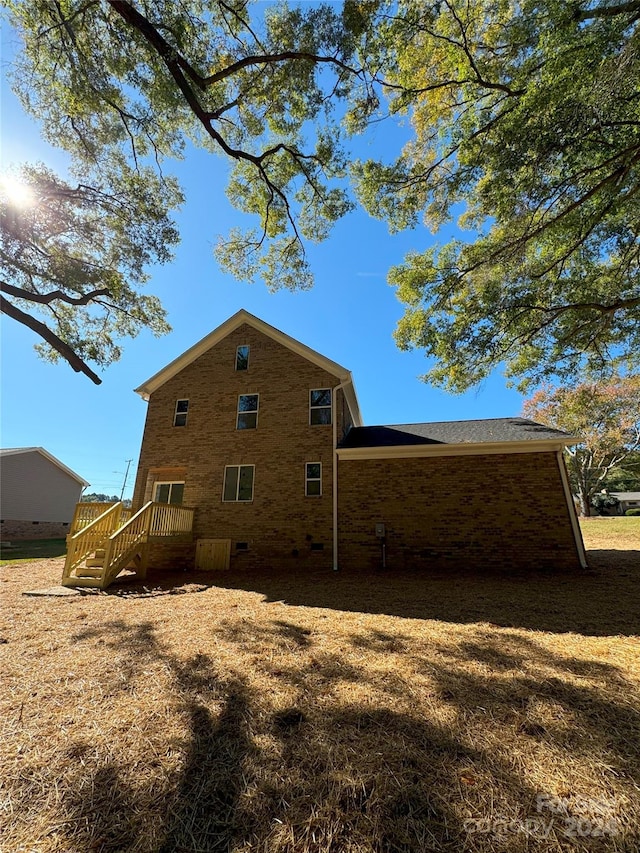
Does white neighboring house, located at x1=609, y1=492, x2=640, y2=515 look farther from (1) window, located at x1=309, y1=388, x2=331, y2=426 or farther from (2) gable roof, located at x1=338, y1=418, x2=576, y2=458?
(1) window, located at x1=309, y1=388, x2=331, y2=426

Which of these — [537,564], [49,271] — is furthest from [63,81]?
[537,564]

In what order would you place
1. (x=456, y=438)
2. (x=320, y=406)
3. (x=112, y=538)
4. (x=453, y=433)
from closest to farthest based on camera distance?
(x=112, y=538), (x=456, y=438), (x=453, y=433), (x=320, y=406)

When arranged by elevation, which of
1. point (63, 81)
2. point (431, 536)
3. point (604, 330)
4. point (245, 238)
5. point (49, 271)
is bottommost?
point (431, 536)

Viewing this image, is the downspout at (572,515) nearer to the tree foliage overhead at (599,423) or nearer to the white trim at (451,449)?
the white trim at (451,449)

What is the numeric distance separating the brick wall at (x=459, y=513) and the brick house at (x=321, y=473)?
0.10ft

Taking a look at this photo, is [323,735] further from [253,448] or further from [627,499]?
[627,499]

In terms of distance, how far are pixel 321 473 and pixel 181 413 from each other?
20.0 ft

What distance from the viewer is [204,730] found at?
2490mm

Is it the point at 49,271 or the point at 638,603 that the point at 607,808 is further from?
the point at 49,271

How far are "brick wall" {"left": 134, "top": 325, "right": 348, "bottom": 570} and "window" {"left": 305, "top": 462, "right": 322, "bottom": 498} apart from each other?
0.14m

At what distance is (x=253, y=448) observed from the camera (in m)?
11.6

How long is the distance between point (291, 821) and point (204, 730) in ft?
3.50

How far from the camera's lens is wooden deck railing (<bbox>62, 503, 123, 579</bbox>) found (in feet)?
26.6

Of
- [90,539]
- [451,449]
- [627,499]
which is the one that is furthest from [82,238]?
[627,499]
